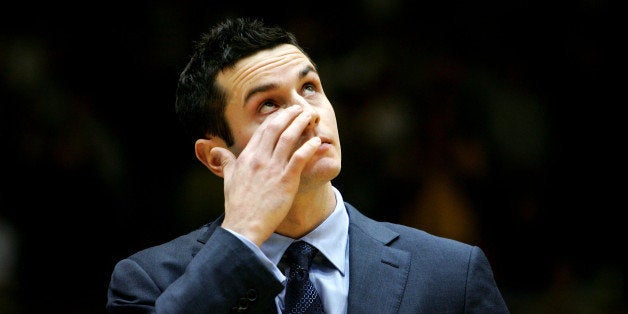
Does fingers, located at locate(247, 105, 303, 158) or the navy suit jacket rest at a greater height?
fingers, located at locate(247, 105, 303, 158)

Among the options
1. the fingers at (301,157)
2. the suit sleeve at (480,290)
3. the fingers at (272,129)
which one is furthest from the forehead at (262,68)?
the suit sleeve at (480,290)

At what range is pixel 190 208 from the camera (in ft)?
10.1

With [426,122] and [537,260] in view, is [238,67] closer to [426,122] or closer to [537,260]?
[426,122]

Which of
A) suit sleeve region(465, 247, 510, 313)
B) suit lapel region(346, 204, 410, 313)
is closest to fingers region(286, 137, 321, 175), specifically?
suit lapel region(346, 204, 410, 313)

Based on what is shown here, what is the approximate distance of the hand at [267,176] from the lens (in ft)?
5.93

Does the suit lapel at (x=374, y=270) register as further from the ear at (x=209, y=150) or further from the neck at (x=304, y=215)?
the ear at (x=209, y=150)

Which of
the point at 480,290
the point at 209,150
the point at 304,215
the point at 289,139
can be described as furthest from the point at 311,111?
the point at 480,290

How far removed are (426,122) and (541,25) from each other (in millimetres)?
613

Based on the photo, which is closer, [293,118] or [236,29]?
[293,118]

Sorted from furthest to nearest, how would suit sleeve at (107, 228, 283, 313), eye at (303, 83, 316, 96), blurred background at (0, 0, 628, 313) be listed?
blurred background at (0, 0, 628, 313)
eye at (303, 83, 316, 96)
suit sleeve at (107, 228, 283, 313)

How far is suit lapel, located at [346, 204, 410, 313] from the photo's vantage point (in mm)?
1864

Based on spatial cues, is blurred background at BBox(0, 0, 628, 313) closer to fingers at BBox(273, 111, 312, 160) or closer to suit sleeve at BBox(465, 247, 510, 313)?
suit sleeve at BBox(465, 247, 510, 313)

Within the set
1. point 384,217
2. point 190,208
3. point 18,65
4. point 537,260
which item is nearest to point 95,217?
point 190,208

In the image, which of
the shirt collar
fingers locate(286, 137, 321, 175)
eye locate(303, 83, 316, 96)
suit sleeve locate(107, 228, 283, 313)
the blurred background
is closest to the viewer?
suit sleeve locate(107, 228, 283, 313)
